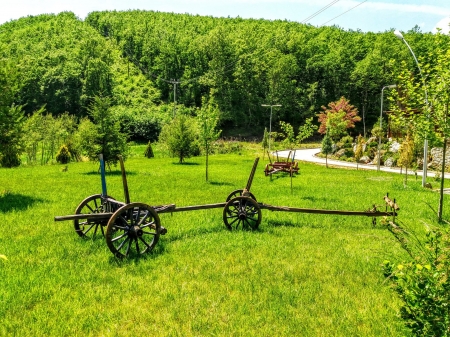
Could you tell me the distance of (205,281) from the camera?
6453 mm

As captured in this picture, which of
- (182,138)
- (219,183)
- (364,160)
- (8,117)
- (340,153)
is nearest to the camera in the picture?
(8,117)

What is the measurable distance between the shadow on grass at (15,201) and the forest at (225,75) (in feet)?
170

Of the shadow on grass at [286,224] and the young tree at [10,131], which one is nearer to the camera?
the shadow on grass at [286,224]

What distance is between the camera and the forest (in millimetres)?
78875

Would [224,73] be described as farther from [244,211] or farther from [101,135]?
[244,211]

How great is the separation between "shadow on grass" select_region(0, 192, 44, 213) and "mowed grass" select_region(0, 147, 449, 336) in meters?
0.97

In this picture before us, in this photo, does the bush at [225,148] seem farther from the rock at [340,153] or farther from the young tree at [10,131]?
the young tree at [10,131]

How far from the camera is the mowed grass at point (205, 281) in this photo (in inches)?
196

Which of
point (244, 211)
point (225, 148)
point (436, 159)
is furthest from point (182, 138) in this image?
point (436, 159)

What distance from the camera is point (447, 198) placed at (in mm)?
16766

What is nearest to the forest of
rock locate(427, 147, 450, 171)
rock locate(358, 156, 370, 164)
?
rock locate(358, 156, 370, 164)

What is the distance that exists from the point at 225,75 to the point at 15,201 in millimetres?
75952

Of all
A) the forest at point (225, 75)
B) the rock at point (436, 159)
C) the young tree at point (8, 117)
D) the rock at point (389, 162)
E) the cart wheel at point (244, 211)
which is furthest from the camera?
the forest at point (225, 75)

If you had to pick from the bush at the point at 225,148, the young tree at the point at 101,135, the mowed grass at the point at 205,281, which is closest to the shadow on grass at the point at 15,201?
the mowed grass at the point at 205,281
